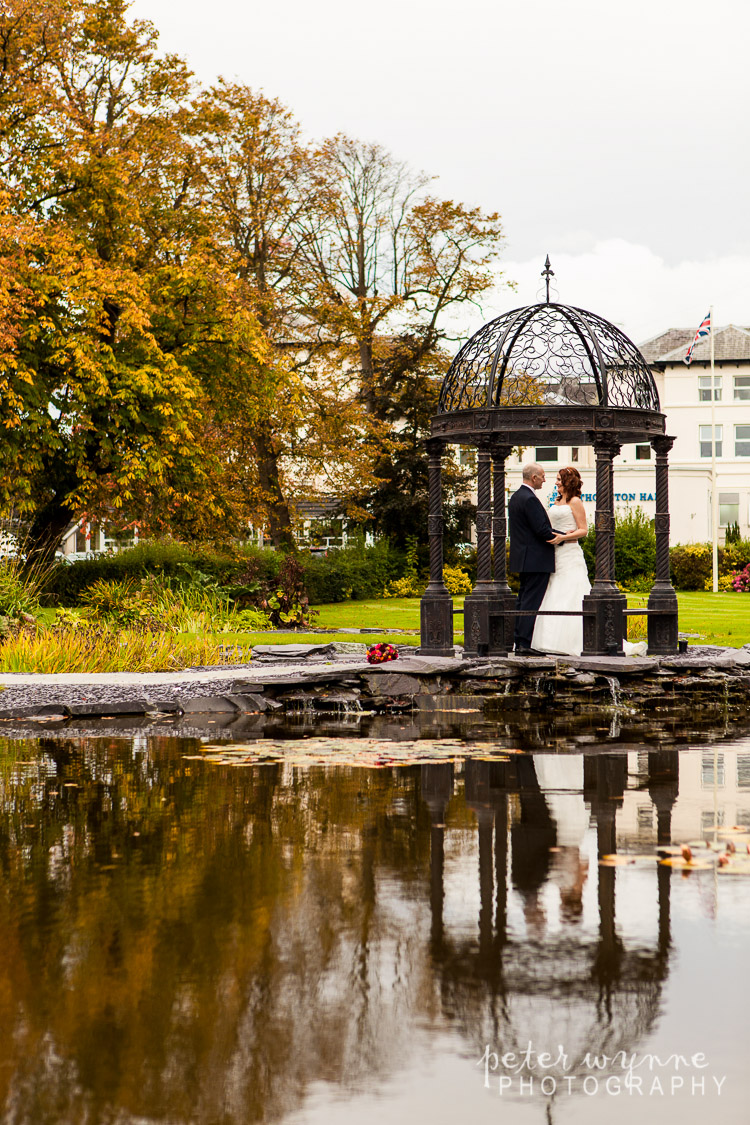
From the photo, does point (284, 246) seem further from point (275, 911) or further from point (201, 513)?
point (275, 911)

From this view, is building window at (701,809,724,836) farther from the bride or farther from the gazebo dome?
the gazebo dome

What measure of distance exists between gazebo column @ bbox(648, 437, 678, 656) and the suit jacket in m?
1.55

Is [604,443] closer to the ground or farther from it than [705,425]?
closer to the ground

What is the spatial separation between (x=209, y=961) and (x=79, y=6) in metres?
29.4

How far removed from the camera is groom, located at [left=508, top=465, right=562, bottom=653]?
48.8ft

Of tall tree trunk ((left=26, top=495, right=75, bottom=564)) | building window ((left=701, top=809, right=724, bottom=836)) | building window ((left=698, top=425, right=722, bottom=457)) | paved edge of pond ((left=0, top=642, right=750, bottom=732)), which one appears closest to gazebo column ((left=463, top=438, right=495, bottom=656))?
paved edge of pond ((left=0, top=642, right=750, bottom=732))

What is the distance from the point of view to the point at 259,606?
25.1 meters

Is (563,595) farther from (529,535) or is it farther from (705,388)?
(705,388)

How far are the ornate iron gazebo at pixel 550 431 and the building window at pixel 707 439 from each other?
42.5 metres

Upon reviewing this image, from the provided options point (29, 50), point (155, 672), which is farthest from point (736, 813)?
point (29, 50)

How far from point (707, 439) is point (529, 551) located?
146 feet

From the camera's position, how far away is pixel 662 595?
15.9 m

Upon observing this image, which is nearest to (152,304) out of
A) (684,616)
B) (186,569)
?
(186,569)

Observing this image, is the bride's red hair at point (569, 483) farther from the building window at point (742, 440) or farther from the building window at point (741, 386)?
the building window at point (741, 386)
